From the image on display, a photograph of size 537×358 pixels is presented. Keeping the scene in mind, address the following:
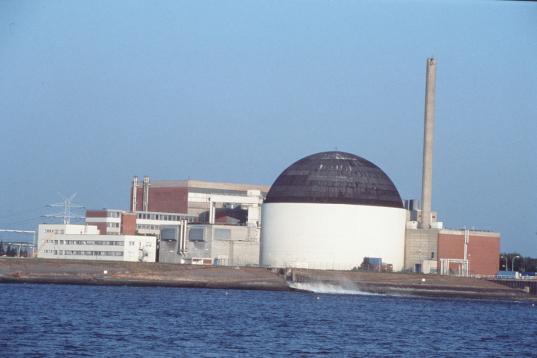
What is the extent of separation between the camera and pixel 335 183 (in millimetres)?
104500

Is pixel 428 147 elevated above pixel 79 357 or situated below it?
above

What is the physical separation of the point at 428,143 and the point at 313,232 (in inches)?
658

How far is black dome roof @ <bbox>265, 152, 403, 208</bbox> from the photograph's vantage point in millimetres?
104375

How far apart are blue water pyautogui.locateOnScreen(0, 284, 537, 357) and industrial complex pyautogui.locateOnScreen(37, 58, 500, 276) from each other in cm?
2428

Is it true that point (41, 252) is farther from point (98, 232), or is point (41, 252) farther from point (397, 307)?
point (397, 307)

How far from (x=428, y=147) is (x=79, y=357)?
8059 cm

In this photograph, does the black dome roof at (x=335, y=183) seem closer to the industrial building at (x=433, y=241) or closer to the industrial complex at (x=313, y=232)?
the industrial complex at (x=313, y=232)

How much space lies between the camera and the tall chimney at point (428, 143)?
114 m

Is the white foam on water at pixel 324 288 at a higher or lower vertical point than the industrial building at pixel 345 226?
lower

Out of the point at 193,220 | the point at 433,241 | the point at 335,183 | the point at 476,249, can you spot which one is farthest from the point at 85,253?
the point at 476,249

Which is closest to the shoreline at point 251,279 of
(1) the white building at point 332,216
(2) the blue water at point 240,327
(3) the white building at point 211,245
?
(1) the white building at point 332,216

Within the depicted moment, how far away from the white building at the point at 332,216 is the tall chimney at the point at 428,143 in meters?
6.75

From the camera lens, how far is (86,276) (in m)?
97.9

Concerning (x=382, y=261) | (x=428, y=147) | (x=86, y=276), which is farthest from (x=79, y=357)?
(x=428, y=147)
